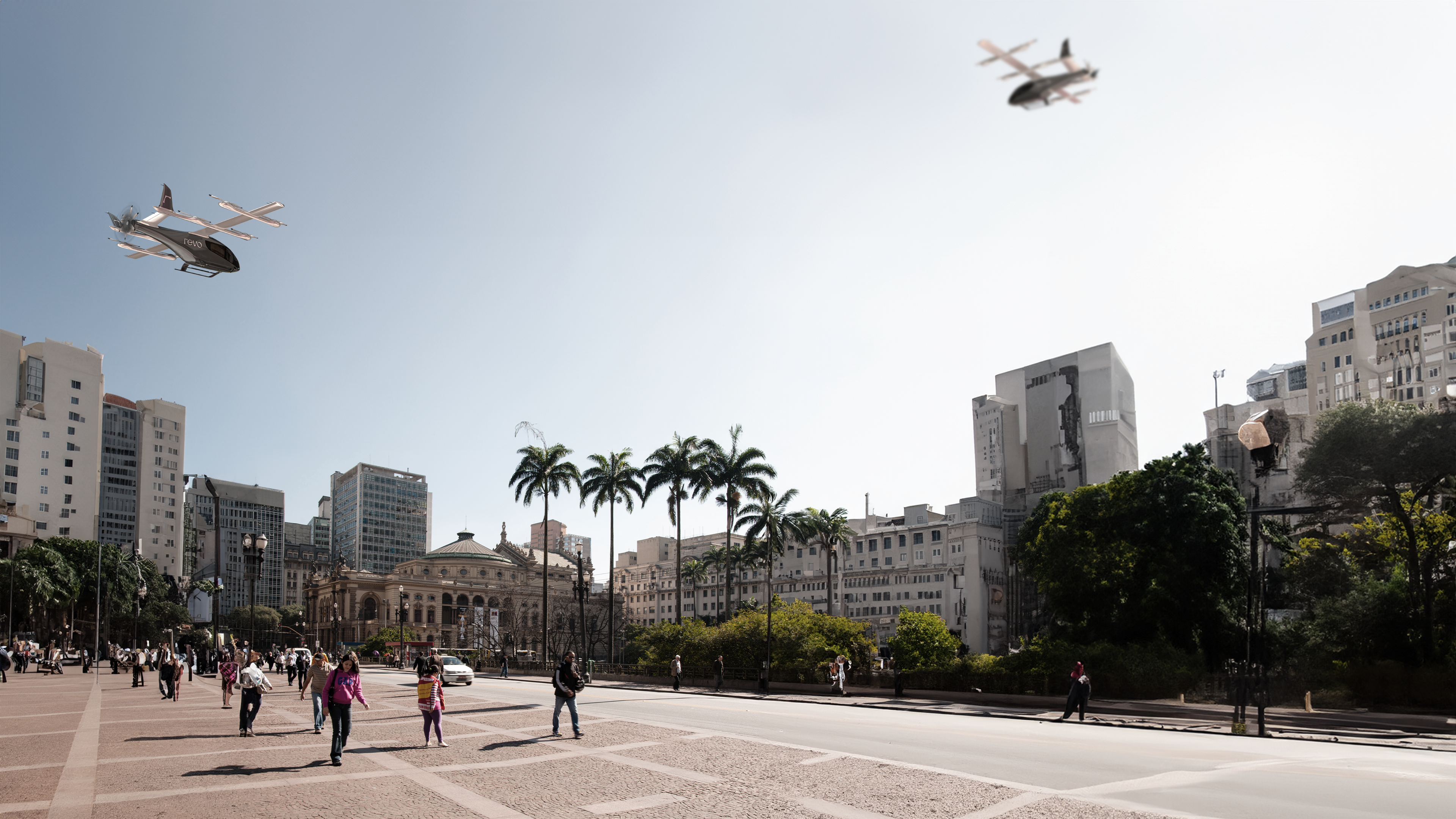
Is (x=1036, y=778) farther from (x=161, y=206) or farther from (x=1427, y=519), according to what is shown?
(x=1427, y=519)

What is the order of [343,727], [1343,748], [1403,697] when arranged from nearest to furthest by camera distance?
[343,727]
[1343,748]
[1403,697]

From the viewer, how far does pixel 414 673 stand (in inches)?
2414

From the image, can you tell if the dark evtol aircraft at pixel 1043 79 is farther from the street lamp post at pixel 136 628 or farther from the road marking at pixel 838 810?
the street lamp post at pixel 136 628

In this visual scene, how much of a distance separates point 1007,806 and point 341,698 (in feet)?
33.5

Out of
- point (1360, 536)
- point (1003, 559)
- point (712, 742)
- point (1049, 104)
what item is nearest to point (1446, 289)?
point (1003, 559)

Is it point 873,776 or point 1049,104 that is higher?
point 1049,104

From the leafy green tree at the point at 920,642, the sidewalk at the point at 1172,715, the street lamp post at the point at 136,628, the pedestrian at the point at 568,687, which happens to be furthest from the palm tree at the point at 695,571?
the pedestrian at the point at 568,687

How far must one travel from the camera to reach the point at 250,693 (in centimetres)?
1903

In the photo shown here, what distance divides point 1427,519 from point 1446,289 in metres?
113

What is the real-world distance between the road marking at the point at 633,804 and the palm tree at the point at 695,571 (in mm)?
124449

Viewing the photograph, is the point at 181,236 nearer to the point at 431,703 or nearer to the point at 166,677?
the point at 431,703

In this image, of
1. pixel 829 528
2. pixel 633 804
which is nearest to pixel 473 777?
pixel 633 804

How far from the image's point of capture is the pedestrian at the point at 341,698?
1488cm

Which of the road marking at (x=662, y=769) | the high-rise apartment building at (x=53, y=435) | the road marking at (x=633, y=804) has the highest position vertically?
the high-rise apartment building at (x=53, y=435)
